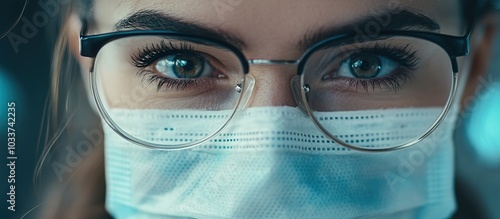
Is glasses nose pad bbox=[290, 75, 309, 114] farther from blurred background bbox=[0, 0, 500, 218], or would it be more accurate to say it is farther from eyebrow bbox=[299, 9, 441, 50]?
blurred background bbox=[0, 0, 500, 218]

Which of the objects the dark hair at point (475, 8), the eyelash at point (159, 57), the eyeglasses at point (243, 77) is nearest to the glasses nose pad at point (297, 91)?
the eyeglasses at point (243, 77)

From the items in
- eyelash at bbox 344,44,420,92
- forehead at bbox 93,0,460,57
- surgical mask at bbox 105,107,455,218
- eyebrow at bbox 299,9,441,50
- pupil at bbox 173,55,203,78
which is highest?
forehead at bbox 93,0,460,57

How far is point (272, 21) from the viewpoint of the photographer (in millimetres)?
533

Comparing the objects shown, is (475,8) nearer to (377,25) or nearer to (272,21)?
(377,25)

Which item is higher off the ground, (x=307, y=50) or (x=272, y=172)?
(x=307, y=50)

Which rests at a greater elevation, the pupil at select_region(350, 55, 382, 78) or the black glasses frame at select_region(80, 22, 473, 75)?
the black glasses frame at select_region(80, 22, 473, 75)

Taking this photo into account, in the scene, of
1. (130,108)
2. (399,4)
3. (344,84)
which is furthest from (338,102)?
(130,108)

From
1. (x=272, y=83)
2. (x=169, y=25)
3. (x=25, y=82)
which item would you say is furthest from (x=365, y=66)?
(x=25, y=82)

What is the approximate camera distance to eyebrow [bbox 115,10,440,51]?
0.54m

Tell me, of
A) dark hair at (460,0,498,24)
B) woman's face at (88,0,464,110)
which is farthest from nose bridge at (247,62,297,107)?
dark hair at (460,0,498,24)

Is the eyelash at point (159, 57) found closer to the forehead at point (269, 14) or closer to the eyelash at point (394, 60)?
the forehead at point (269, 14)

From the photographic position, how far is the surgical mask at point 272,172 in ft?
1.83

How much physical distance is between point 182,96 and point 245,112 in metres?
0.07

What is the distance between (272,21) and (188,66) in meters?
0.11
